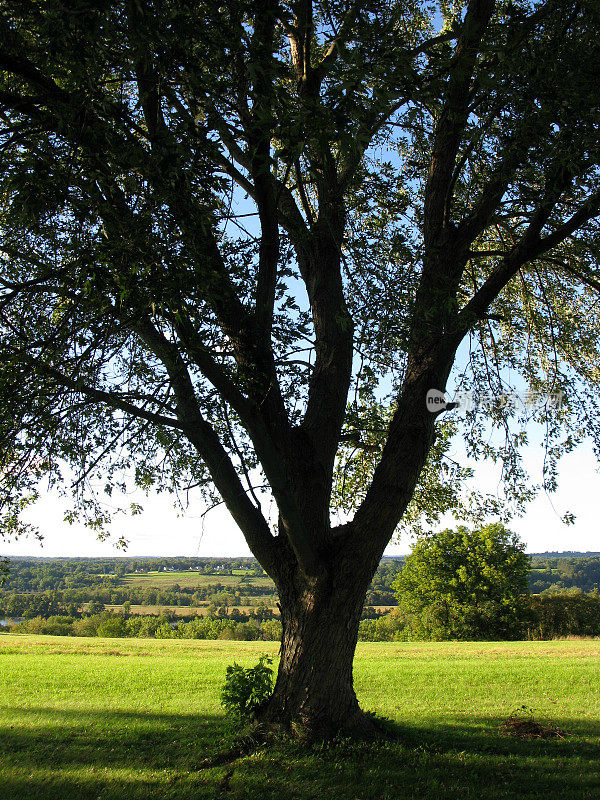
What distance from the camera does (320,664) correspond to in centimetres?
673

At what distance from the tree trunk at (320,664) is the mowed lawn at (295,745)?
0.98 ft

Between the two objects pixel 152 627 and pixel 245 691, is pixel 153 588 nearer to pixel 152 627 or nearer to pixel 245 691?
pixel 152 627

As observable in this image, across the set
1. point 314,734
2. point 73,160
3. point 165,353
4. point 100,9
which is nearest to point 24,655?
point 314,734

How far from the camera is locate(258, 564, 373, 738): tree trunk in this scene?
669cm

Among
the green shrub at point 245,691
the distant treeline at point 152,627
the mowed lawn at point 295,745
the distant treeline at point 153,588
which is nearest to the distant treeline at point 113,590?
the distant treeline at point 153,588

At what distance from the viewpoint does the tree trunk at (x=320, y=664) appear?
263 inches

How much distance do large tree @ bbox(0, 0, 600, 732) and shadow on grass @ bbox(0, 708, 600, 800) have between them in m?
0.72

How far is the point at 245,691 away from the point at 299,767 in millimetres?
1766

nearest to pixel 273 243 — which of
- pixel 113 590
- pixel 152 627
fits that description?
pixel 152 627

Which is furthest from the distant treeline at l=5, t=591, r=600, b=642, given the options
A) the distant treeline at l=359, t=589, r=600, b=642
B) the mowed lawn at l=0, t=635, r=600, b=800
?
the mowed lawn at l=0, t=635, r=600, b=800

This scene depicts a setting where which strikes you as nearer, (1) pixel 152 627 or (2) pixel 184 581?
(1) pixel 152 627

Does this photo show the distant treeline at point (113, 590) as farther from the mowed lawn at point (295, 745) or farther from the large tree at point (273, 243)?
the large tree at point (273, 243)

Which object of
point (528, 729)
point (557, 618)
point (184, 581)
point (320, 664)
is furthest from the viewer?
point (184, 581)

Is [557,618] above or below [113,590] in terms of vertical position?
below
